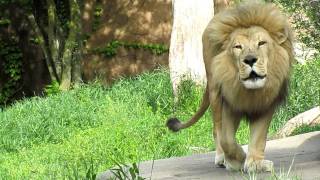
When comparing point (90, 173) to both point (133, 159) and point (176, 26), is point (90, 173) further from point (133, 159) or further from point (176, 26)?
point (176, 26)

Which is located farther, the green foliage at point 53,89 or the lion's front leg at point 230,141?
the green foliage at point 53,89

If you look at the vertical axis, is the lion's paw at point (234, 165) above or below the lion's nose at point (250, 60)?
below

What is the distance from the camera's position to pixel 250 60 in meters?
4.06

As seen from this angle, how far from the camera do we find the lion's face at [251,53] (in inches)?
160

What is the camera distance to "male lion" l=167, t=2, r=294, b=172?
4168mm

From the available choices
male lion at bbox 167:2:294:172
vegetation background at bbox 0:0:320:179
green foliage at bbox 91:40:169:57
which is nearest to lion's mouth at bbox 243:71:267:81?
male lion at bbox 167:2:294:172

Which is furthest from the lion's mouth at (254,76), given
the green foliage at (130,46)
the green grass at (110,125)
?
the green foliage at (130,46)

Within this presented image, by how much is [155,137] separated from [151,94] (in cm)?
241

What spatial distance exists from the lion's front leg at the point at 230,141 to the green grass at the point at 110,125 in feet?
5.83

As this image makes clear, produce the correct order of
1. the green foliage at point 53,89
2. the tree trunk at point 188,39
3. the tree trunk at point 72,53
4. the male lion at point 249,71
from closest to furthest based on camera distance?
the male lion at point 249,71
the tree trunk at point 188,39
the green foliage at point 53,89
the tree trunk at point 72,53

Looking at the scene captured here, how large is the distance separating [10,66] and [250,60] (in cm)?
1070

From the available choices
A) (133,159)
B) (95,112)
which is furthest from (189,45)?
(133,159)

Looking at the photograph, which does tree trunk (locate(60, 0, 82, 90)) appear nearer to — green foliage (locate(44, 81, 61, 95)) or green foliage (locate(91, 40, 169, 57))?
green foliage (locate(44, 81, 61, 95))

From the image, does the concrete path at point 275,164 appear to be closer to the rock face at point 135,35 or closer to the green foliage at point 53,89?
the green foliage at point 53,89
